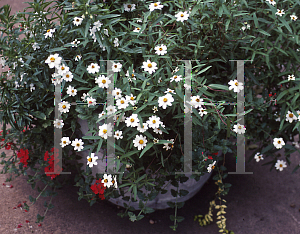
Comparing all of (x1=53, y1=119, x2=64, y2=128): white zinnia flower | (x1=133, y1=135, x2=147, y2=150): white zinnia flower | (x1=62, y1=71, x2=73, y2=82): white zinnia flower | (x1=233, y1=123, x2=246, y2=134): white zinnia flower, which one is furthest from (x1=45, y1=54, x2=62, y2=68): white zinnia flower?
(x1=233, y1=123, x2=246, y2=134): white zinnia flower

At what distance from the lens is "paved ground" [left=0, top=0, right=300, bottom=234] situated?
208 cm

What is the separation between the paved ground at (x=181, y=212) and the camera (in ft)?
6.82

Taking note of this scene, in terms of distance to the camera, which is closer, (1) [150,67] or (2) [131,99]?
(2) [131,99]

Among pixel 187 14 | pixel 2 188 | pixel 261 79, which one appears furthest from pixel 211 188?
pixel 2 188

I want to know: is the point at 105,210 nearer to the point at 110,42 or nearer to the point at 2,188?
the point at 2,188

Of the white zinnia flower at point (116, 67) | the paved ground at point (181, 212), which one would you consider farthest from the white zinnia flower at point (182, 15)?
the paved ground at point (181, 212)

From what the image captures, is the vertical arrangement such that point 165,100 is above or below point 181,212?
above

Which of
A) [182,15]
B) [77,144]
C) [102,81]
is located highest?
[182,15]

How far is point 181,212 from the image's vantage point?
2236 millimetres

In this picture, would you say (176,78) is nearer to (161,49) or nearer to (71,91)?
(161,49)

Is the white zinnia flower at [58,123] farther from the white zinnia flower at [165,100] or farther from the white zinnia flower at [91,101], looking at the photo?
the white zinnia flower at [165,100]

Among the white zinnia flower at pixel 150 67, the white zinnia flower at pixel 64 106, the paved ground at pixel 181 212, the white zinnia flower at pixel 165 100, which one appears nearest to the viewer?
the white zinnia flower at pixel 165 100

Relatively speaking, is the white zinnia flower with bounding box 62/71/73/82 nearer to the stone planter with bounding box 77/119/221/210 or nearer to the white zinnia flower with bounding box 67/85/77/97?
the white zinnia flower with bounding box 67/85/77/97

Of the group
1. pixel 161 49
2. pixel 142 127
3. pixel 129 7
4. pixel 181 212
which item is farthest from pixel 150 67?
pixel 181 212
